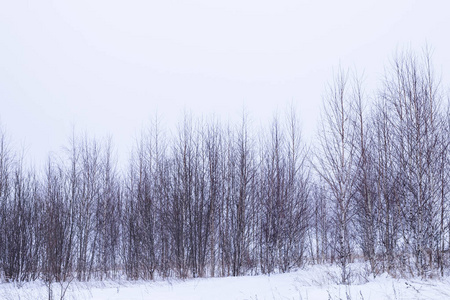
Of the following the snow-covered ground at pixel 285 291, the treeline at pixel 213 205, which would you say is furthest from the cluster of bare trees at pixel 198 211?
the snow-covered ground at pixel 285 291

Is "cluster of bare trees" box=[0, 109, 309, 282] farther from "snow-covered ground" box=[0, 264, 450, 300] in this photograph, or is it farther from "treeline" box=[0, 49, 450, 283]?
"snow-covered ground" box=[0, 264, 450, 300]

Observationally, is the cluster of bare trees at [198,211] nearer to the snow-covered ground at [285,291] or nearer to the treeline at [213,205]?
the treeline at [213,205]

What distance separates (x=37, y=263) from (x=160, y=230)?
20.8 ft

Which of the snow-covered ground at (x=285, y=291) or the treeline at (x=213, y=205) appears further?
the treeline at (x=213, y=205)

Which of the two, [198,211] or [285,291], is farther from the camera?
[198,211]

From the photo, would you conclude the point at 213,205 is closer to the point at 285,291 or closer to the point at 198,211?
the point at 198,211

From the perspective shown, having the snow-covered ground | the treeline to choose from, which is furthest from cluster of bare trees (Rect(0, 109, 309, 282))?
the snow-covered ground

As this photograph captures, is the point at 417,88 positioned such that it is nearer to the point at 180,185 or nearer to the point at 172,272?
the point at 180,185

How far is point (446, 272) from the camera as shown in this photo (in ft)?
38.2

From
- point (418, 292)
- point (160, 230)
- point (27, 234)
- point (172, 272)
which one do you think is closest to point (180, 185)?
point (160, 230)

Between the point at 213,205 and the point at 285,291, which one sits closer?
the point at 285,291

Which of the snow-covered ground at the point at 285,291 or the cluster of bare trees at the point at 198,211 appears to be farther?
the cluster of bare trees at the point at 198,211

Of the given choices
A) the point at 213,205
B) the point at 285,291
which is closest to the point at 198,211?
the point at 213,205

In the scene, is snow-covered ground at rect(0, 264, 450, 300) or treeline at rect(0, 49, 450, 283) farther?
treeline at rect(0, 49, 450, 283)
